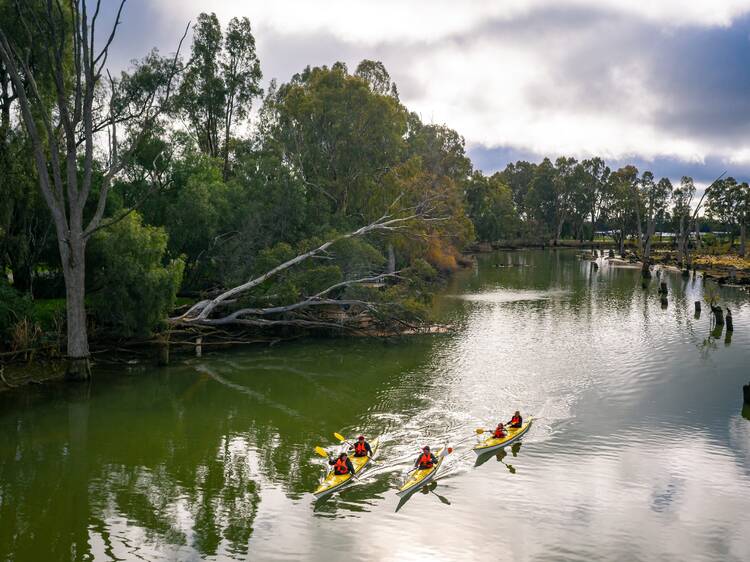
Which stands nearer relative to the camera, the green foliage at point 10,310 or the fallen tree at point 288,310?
the green foliage at point 10,310

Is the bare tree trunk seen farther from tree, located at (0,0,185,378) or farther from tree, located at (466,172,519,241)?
tree, located at (466,172,519,241)

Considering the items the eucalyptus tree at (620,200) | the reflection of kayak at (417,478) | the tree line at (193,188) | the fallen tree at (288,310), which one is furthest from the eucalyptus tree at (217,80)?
the eucalyptus tree at (620,200)

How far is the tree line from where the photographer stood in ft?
93.1

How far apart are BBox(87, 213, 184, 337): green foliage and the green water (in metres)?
3.01

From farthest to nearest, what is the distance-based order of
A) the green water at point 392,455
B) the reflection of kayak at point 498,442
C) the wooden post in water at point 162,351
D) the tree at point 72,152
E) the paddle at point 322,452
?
1. the wooden post in water at point 162,351
2. the tree at point 72,152
3. the reflection of kayak at point 498,442
4. the paddle at point 322,452
5. the green water at point 392,455

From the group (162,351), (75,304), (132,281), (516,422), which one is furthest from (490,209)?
(516,422)

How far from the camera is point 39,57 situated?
30.5m

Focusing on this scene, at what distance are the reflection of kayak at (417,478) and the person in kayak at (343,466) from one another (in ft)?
5.54

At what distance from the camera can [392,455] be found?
20969mm

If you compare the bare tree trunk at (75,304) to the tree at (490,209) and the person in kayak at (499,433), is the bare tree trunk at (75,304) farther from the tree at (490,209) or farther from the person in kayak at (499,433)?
the tree at (490,209)

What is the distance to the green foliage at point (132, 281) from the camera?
30281mm

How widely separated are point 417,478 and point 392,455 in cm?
284

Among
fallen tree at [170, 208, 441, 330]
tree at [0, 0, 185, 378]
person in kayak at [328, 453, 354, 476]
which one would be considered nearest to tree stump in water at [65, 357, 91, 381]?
tree at [0, 0, 185, 378]

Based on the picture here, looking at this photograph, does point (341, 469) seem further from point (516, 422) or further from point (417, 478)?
point (516, 422)
